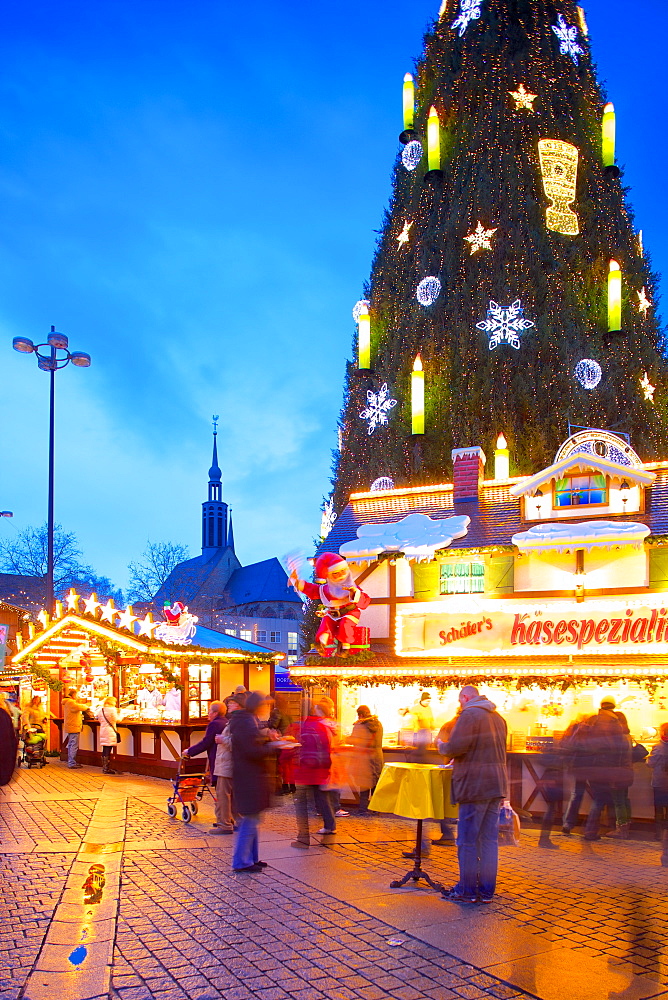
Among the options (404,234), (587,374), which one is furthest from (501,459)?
(404,234)

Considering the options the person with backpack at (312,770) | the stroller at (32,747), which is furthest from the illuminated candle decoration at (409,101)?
the person with backpack at (312,770)

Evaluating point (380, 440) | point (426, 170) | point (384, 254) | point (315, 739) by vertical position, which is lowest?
point (315, 739)

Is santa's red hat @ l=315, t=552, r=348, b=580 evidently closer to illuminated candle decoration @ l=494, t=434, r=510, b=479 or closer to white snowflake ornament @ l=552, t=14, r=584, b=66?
illuminated candle decoration @ l=494, t=434, r=510, b=479

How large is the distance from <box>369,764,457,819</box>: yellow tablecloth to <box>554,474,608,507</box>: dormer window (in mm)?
8612

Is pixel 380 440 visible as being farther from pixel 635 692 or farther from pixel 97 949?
pixel 97 949

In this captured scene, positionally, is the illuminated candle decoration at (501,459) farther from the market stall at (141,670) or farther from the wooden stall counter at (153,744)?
the wooden stall counter at (153,744)

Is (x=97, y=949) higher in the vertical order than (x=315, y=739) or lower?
lower

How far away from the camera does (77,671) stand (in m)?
23.1

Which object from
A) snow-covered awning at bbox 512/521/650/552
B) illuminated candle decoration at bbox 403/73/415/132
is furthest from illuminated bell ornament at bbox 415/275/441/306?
snow-covered awning at bbox 512/521/650/552

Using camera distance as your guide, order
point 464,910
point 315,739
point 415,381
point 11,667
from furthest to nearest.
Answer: point 415,381
point 11,667
point 315,739
point 464,910

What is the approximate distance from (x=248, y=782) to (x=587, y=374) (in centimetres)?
2342

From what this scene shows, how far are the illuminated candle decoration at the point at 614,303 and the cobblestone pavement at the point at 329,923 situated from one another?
21574mm

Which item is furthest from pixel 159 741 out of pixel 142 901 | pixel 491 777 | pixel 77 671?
pixel 491 777

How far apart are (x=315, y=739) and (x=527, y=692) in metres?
5.72
